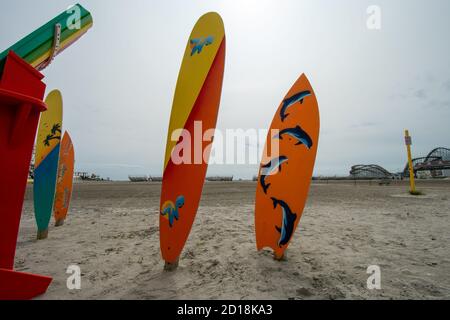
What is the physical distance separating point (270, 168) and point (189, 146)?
147 centimetres

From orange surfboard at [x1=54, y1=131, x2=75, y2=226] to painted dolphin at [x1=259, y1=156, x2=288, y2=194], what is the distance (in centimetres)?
545

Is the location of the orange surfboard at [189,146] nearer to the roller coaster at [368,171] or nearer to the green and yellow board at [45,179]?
the green and yellow board at [45,179]

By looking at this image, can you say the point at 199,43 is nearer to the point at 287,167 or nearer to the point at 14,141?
the point at 287,167

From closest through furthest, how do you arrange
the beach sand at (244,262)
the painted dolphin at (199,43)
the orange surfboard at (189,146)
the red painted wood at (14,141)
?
1. the red painted wood at (14,141)
2. the beach sand at (244,262)
3. the orange surfboard at (189,146)
4. the painted dolphin at (199,43)

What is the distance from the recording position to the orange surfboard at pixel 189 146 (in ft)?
9.05

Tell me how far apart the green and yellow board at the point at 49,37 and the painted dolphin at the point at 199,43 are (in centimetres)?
134

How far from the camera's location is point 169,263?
9.34ft

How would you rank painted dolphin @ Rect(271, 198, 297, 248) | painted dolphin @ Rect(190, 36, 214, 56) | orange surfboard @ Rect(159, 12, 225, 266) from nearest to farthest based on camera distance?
orange surfboard @ Rect(159, 12, 225, 266), painted dolphin @ Rect(190, 36, 214, 56), painted dolphin @ Rect(271, 198, 297, 248)

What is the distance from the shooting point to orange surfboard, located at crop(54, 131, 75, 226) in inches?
221

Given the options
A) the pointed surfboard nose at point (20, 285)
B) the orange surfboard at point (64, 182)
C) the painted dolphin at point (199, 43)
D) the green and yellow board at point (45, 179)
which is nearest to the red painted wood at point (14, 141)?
the pointed surfboard nose at point (20, 285)

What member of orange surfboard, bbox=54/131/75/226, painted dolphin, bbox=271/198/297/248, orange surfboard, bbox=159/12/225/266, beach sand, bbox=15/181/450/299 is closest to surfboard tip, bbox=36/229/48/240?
beach sand, bbox=15/181/450/299

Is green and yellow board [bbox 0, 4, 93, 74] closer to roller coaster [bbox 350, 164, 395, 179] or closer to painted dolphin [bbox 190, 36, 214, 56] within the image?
painted dolphin [bbox 190, 36, 214, 56]
